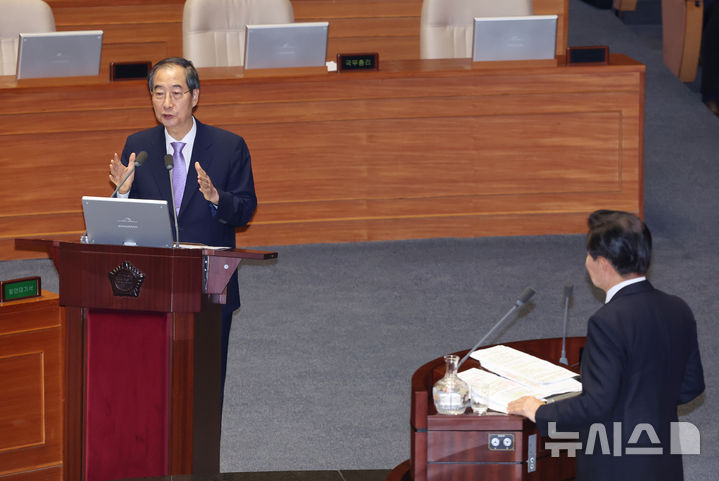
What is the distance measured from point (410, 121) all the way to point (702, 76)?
11.0 feet

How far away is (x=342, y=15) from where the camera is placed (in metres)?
8.00

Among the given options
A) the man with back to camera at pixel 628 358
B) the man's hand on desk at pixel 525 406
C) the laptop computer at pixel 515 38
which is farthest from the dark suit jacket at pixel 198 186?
the laptop computer at pixel 515 38

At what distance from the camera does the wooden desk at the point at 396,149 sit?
619 centimetres

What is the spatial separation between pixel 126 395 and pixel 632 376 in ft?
4.74

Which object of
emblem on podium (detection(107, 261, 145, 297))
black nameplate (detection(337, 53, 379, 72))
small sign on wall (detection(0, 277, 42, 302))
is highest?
black nameplate (detection(337, 53, 379, 72))

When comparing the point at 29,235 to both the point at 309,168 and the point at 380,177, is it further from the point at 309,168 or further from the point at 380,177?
the point at 380,177

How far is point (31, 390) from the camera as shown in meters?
3.63

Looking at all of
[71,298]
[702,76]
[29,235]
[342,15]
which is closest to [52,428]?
[71,298]

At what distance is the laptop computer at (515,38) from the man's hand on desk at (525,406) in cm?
Answer: 387

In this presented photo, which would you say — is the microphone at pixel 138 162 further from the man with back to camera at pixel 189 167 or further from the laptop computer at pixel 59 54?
the laptop computer at pixel 59 54

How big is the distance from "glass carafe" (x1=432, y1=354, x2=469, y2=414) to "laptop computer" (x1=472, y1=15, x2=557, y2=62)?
12.6ft

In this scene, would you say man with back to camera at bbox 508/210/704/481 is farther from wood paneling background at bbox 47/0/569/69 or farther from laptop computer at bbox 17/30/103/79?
wood paneling background at bbox 47/0/569/69

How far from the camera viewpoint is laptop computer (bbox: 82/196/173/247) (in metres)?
3.05

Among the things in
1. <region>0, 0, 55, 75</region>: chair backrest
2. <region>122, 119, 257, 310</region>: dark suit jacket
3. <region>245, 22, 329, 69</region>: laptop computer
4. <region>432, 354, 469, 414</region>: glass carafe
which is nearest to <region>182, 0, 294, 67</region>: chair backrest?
<region>245, 22, 329, 69</region>: laptop computer
